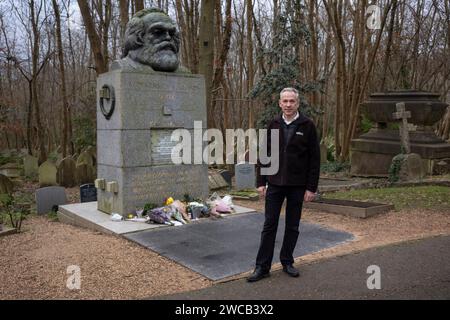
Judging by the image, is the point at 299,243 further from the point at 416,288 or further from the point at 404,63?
the point at 404,63

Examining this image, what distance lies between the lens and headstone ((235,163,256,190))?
13016 millimetres

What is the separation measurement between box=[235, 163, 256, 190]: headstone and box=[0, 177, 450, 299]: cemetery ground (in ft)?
14.3

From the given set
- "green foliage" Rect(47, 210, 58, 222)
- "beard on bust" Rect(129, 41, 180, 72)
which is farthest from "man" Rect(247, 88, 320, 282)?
"green foliage" Rect(47, 210, 58, 222)

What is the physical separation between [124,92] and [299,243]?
385 cm

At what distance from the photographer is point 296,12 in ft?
42.6

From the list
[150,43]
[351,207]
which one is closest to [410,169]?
[351,207]

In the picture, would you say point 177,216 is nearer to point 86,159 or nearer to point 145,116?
point 145,116

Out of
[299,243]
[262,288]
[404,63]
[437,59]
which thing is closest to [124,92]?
[299,243]

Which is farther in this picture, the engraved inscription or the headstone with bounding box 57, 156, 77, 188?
the headstone with bounding box 57, 156, 77, 188

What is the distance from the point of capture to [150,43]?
26.6 feet

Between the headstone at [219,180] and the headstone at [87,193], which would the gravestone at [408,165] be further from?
the headstone at [87,193]

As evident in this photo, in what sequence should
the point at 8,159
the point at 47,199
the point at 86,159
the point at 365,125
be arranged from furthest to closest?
the point at 8,159 → the point at 365,125 → the point at 86,159 → the point at 47,199

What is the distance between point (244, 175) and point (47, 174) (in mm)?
7368

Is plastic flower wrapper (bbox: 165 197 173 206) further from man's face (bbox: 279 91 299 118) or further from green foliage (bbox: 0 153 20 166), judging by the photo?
green foliage (bbox: 0 153 20 166)
